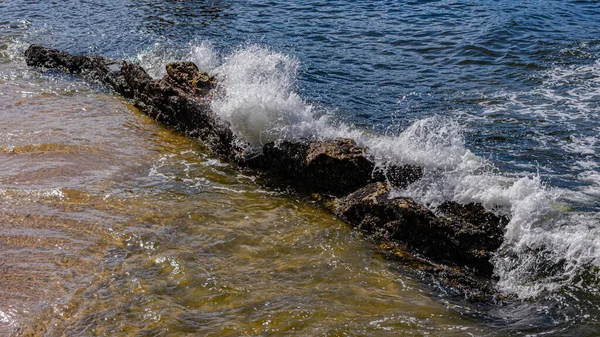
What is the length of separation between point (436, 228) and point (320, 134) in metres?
2.08

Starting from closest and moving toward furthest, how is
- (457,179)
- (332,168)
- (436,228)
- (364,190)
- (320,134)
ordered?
1. (436,228)
2. (457,179)
3. (364,190)
4. (332,168)
5. (320,134)

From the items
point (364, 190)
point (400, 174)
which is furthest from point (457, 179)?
point (364, 190)

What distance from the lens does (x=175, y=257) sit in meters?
4.91

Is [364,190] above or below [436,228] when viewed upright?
above

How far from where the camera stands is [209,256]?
502 centimetres

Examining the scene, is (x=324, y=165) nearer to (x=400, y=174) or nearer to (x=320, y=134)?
(x=320, y=134)

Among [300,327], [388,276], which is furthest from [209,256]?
[388,276]

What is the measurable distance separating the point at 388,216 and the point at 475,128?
11.6 ft

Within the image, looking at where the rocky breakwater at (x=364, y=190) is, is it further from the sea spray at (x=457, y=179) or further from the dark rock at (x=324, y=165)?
the sea spray at (x=457, y=179)

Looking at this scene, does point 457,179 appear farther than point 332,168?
No

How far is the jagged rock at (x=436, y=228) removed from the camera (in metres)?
5.09

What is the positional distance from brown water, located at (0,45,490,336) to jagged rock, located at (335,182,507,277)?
1.05 feet

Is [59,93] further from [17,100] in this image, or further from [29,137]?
[29,137]

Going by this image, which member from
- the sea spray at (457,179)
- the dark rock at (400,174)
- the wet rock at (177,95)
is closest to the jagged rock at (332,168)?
the dark rock at (400,174)
